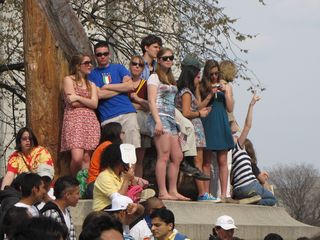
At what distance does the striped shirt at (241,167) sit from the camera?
15016 millimetres

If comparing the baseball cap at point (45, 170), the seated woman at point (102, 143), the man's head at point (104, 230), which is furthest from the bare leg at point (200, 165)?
the man's head at point (104, 230)

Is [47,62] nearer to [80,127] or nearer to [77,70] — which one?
[77,70]

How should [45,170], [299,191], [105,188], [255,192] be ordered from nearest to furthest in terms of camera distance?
[105,188], [45,170], [255,192], [299,191]

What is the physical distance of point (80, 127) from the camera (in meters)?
13.0

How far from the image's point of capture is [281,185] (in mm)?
91125

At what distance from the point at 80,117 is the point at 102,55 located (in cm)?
89

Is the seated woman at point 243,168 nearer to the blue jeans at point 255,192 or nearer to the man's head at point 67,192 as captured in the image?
the blue jeans at point 255,192

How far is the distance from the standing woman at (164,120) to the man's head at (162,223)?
2.80 meters

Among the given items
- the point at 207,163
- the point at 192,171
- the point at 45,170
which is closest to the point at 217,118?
the point at 207,163

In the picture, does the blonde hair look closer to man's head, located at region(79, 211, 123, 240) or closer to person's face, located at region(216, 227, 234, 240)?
person's face, located at region(216, 227, 234, 240)

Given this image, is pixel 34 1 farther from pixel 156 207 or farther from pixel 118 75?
pixel 156 207

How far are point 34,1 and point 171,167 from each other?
3.05 metres

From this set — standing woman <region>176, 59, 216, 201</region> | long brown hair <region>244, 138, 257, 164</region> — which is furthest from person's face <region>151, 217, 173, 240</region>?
long brown hair <region>244, 138, 257, 164</region>

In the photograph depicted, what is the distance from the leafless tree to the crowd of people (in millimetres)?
64662
